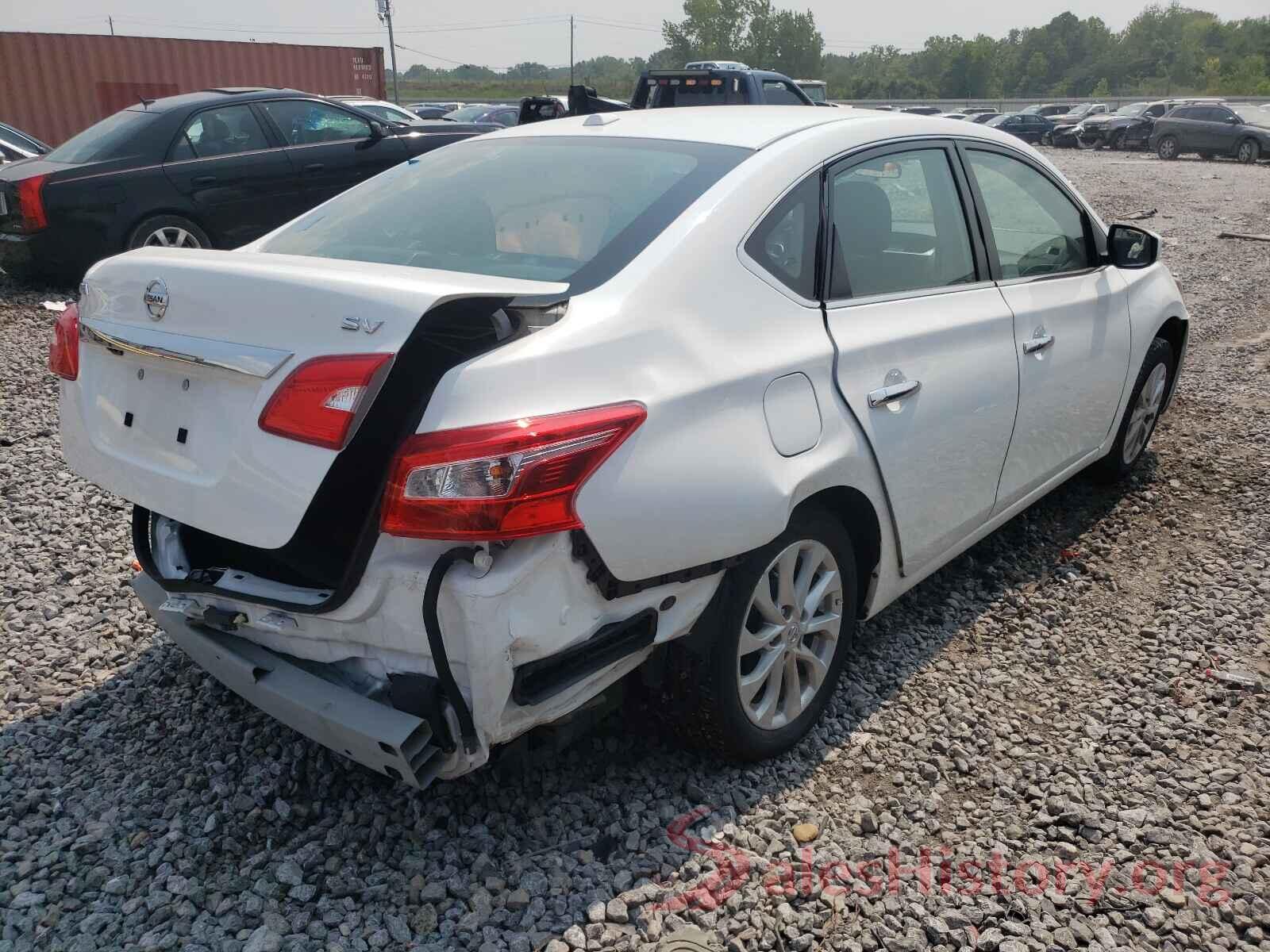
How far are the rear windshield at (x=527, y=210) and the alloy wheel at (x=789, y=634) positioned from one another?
90 centimetres

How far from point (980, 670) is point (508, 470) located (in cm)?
211

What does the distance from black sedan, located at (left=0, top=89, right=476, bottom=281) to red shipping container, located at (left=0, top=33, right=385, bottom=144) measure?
12.2 meters

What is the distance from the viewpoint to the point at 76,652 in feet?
11.0

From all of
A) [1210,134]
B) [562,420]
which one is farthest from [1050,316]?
[1210,134]

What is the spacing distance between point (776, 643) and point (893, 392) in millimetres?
771

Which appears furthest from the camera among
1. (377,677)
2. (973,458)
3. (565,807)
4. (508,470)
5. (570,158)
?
(973,458)

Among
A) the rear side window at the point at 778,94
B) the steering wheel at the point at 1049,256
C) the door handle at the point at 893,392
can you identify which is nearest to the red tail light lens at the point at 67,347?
the door handle at the point at 893,392

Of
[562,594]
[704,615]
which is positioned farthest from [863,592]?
[562,594]

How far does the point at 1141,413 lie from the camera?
4746mm

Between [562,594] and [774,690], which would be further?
[774,690]

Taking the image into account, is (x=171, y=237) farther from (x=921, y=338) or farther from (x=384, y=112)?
(x=921, y=338)

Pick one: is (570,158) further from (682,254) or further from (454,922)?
(454,922)

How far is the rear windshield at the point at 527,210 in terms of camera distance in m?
2.55

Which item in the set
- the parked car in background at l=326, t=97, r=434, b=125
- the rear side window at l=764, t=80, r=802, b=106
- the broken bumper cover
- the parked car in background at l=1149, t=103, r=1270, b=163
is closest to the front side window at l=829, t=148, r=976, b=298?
the broken bumper cover
